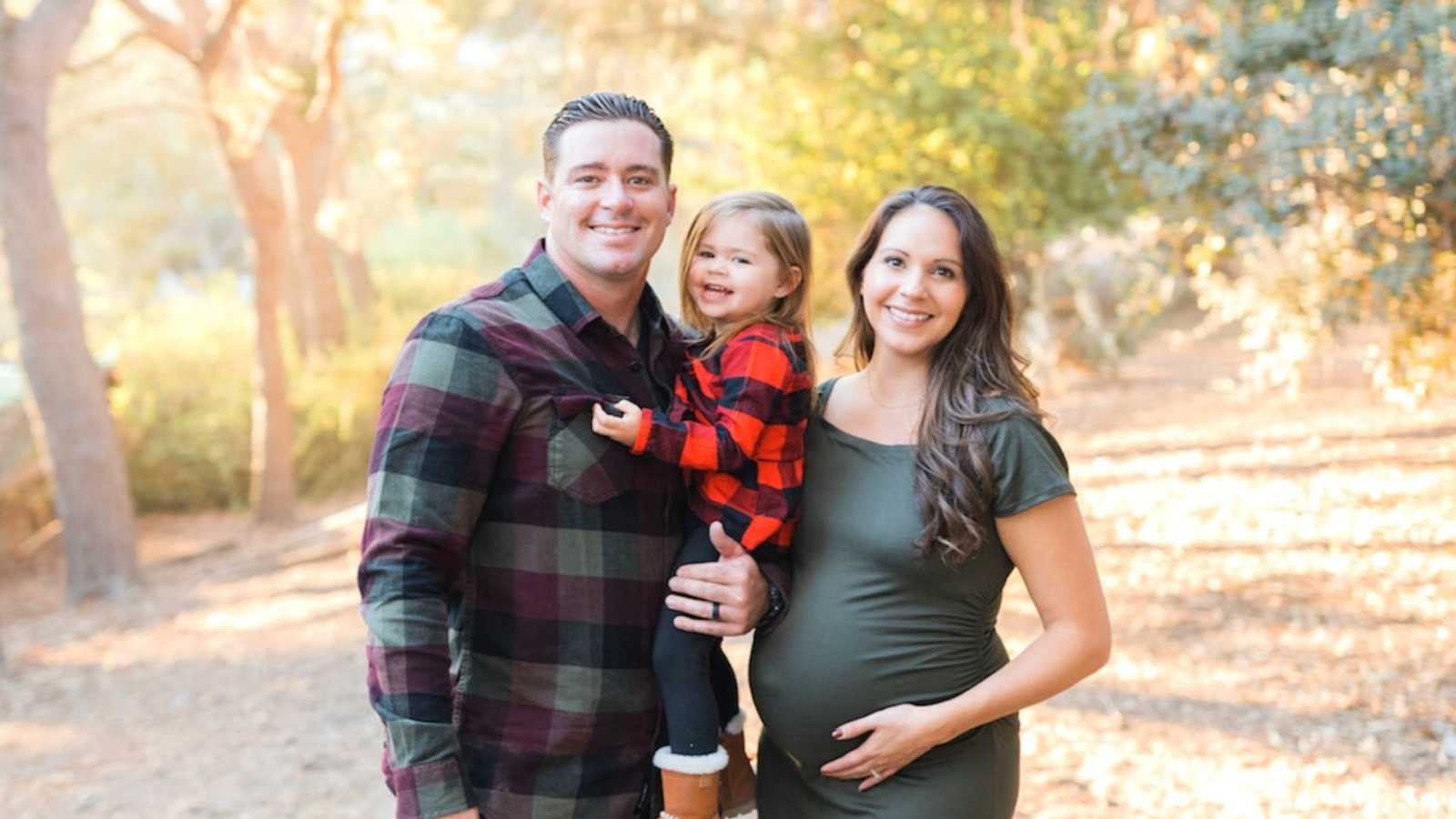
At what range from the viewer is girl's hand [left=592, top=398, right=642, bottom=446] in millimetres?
2264

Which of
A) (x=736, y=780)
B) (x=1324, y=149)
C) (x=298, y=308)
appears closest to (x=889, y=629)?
(x=736, y=780)

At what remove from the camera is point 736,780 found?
2752 millimetres

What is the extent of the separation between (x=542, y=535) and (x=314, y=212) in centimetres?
1408

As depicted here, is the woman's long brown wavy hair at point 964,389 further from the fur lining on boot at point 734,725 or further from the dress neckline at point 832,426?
the fur lining on boot at point 734,725

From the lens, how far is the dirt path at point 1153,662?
4887 mm

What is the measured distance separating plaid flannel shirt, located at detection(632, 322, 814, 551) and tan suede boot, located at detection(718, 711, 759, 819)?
0.45 metres

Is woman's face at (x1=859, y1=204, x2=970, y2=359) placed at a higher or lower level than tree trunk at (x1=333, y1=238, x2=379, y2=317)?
higher

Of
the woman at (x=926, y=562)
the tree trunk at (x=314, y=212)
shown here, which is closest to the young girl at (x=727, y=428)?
the woman at (x=926, y=562)

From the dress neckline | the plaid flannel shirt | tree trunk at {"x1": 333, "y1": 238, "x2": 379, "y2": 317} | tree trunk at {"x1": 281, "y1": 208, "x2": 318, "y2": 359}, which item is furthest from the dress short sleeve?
tree trunk at {"x1": 333, "y1": 238, "x2": 379, "y2": 317}

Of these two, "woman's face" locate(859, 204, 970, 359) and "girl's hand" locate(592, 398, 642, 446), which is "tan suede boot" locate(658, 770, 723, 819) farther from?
"woman's face" locate(859, 204, 970, 359)

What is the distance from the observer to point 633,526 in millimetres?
2375

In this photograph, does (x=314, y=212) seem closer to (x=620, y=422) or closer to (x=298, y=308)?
(x=298, y=308)

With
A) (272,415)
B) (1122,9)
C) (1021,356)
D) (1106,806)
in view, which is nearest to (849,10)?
(1122,9)

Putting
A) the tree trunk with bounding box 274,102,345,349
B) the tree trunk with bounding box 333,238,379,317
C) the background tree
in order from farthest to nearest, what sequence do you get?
the tree trunk with bounding box 333,238,379,317 < the tree trunk with bounding box 274,102,345,349 < the background tree
